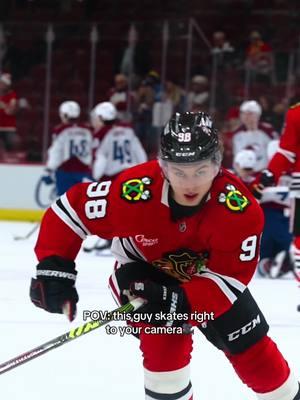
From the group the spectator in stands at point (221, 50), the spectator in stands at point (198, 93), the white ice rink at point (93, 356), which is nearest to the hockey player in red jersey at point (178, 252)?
the white ice rink at point (93, 356)

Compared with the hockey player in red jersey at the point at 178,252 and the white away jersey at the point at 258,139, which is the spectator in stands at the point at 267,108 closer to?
the white away jersey at the point at 258,139

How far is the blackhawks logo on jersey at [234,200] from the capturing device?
89.0 inches

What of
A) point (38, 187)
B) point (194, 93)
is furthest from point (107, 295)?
point (194, 93)

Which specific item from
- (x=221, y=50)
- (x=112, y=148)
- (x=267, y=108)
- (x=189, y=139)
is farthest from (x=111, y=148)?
(x=189, y=139)

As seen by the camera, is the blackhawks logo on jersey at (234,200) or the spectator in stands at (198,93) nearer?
the blackhawks logo on jersey at (234,200)

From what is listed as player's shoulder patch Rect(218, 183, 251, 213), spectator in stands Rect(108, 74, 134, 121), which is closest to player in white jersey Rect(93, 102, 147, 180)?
spectator in stands Rect(108, 74, 134, 121)

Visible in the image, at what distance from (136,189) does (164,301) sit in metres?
0.27

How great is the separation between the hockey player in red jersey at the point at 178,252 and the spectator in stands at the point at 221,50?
666 centimetres

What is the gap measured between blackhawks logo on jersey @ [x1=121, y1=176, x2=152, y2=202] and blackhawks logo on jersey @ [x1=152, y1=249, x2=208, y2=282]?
0.56 ft

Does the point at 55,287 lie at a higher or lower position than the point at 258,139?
higher

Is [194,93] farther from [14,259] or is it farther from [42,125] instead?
[14,259]

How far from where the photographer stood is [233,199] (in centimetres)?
228

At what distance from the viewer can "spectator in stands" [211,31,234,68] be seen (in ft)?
29.4

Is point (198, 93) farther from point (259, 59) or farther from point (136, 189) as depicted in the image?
point (136, 189)
